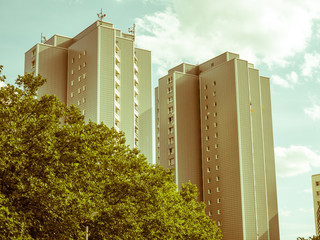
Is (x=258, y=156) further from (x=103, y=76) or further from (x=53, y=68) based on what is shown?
(x=53, y=68)

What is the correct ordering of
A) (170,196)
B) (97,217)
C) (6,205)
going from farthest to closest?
(170,196), (97,217), (6,205)

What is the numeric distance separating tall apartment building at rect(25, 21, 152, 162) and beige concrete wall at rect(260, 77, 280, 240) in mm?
29680

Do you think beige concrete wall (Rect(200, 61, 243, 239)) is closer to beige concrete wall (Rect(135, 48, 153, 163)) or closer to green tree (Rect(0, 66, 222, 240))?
beige concrete wall (Rect(135, 48, 153, 163))

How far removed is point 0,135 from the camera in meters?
23.5

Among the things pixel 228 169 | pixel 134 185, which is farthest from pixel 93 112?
pixel 134 185

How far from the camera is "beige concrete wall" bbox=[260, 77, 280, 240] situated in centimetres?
10250

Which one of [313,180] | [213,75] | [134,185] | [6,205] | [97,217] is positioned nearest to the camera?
[6,205]

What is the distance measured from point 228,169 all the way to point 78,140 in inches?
2985

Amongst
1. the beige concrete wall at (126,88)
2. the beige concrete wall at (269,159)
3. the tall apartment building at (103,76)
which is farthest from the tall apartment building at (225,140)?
the beige concrete wall at (126,88)

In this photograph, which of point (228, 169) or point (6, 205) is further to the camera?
point (228, 169)

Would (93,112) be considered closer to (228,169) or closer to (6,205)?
(228,169)

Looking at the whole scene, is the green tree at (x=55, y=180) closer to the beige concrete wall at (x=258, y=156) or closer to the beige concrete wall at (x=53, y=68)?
the beige concrete wall at (x=53, y=68)

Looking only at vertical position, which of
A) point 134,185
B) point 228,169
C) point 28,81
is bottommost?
point 134,185

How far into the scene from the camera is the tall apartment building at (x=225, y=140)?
97250 millimetres
